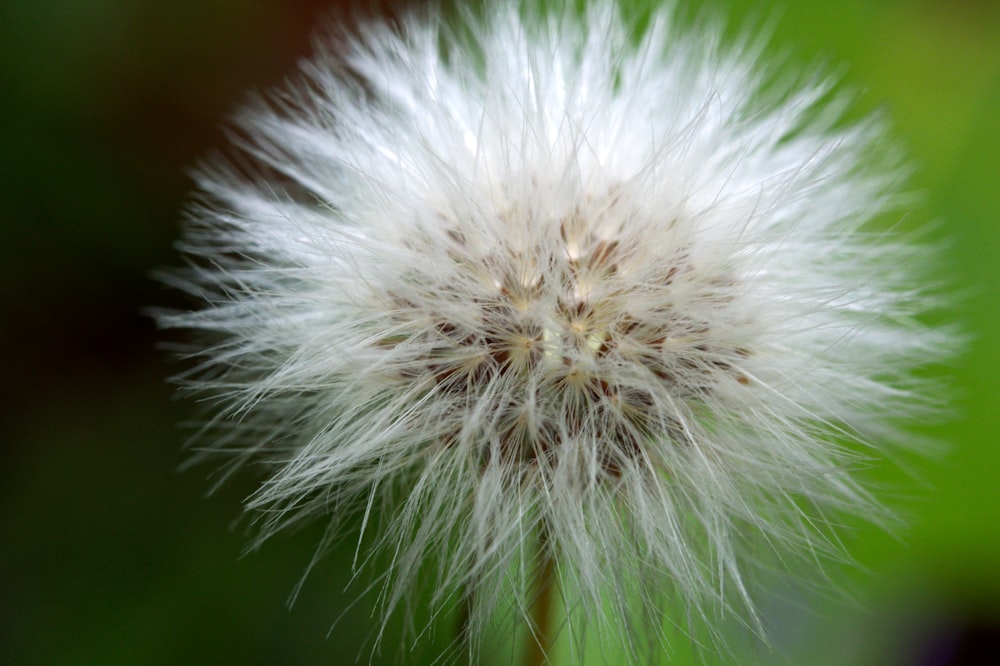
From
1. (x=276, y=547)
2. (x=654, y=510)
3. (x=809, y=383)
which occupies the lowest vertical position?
(x=276, y=547)

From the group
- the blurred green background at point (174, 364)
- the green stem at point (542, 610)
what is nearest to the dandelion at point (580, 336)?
the green stem at point (542, 610)

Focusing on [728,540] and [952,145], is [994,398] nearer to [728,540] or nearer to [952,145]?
[952,145]

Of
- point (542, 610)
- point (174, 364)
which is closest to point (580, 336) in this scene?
point (542, 610)

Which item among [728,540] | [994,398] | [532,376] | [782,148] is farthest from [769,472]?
[994,398]

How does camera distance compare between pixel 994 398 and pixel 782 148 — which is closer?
pixel 782 148

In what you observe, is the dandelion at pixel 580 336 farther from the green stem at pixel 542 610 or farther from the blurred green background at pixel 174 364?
the blurred green background at pixel 174 364

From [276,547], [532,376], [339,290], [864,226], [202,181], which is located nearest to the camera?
[532,376]
